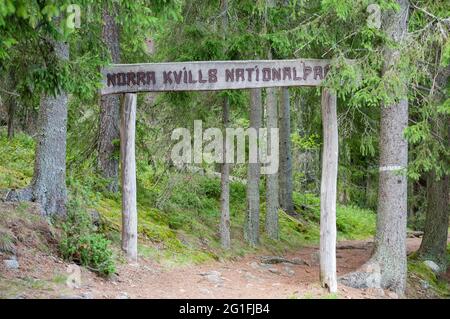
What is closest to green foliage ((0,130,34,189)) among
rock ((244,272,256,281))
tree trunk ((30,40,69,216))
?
tree trunk ((30,40,69,216))

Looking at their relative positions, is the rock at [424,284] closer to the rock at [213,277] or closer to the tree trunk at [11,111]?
the rock at [213,277]

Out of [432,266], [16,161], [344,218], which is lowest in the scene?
[344,218]

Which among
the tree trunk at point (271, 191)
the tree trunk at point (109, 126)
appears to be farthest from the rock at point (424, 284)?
the tree trunk at point (109, 126)

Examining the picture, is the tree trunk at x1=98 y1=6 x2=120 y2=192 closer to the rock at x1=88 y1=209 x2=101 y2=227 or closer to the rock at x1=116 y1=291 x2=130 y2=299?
the rock at x1=88 y1=209 x2=101 y2=227

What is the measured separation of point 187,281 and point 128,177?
2.15 m

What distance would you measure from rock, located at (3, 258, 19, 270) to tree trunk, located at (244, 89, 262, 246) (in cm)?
716

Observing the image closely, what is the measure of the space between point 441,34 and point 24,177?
Answer: 8.88m

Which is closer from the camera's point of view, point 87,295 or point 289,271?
point 87,295

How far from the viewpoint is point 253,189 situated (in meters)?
13.9

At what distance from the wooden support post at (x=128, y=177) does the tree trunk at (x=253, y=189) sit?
4265 mm

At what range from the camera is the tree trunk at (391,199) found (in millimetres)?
9414

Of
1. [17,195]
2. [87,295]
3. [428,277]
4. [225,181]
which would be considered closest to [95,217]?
[17,195]

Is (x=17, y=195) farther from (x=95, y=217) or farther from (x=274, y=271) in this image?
(x=274, y=271)

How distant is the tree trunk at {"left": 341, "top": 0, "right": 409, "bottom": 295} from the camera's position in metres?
9.41
